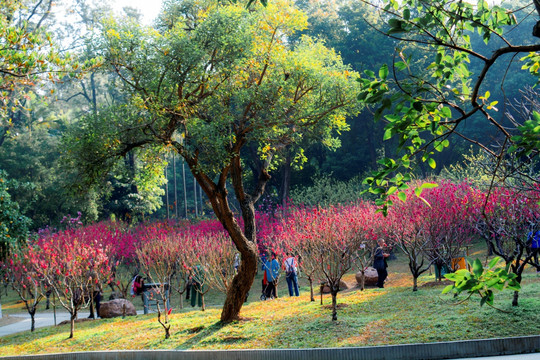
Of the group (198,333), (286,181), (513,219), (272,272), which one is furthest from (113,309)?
(286,181)

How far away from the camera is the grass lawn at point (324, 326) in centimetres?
878

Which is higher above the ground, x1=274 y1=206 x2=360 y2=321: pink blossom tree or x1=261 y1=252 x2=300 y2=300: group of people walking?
x1=274 y1=206 x2=360 y2=321: pink blossom tree

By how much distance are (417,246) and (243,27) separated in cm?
734

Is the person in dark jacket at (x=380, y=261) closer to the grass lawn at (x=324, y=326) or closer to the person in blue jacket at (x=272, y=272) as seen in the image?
the grass lawn at (x=324, y=326)

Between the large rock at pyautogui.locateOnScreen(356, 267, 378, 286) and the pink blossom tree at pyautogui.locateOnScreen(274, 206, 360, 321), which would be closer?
the pink blossom tree at pyautogui.locateOnScreen(274, 206, 360, 321)

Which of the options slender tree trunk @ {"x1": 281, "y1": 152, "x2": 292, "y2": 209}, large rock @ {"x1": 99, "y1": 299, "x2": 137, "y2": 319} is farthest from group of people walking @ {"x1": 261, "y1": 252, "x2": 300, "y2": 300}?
slender tree trunk @ {"x1": 281, "y1": 152, "x2": 292, "y2": 209}

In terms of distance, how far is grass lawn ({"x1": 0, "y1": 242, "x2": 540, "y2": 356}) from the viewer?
346 inches

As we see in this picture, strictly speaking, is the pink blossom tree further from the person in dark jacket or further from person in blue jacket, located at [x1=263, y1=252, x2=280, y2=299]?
the person in dark jacket

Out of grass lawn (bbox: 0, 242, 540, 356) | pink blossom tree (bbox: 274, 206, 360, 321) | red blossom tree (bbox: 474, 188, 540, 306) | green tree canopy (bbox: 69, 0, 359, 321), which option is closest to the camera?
grass lawn (bbox: 0, 242, 540, 356)

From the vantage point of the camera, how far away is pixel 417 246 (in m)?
13.8

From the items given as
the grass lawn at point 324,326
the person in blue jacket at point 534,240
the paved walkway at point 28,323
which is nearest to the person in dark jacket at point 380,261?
the grass lawn at point 324,326

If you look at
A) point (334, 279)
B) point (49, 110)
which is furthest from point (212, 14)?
point (49, 110)

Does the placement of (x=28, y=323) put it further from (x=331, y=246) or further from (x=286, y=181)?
Answer: (x=286, y=181)

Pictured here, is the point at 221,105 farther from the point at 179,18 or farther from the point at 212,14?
the point at 179,18
